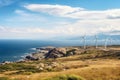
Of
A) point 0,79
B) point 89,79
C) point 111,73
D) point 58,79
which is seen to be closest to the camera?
point 58,79

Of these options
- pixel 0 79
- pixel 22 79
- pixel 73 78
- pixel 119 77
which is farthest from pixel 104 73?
pixel 0 79

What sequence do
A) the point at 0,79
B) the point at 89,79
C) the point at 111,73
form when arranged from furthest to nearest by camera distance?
the point at 111,73
the point at 89,79
the point at 0,79

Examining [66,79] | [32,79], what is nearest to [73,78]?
[66,79]

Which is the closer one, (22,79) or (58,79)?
(58,79)

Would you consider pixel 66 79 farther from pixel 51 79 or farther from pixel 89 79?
pixel 89 79

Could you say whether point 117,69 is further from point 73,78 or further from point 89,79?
point 73,78

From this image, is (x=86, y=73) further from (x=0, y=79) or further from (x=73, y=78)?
(x=0, y=79)

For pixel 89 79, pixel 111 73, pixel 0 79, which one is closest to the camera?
pixel 0 79

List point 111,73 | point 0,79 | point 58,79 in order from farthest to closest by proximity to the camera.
Result: point 111,73 < point 0,79 < point 58,79

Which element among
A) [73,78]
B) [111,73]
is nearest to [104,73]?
[111,73]
